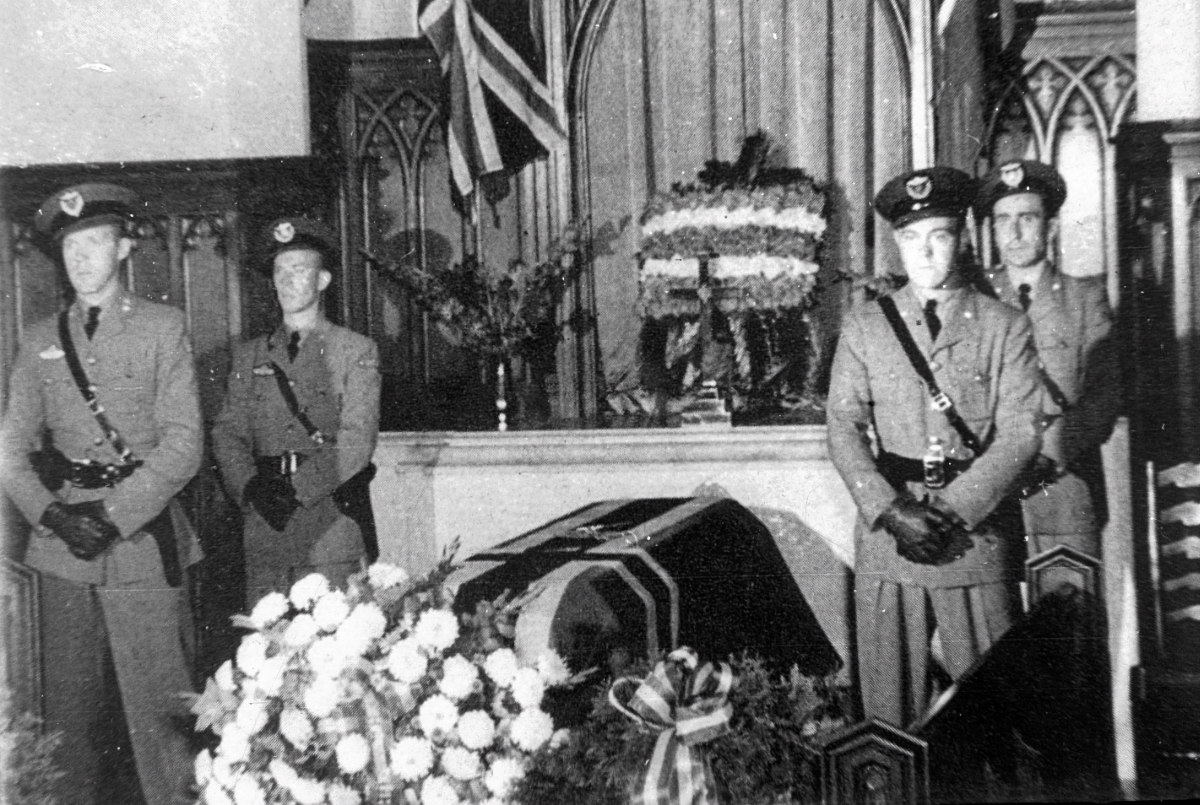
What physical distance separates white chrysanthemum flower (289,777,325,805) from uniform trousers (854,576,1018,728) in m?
1.49

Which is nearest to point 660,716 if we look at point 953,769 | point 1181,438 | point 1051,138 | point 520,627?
point 520,627

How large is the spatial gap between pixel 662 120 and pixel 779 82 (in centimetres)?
34

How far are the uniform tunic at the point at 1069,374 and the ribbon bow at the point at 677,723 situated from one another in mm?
974

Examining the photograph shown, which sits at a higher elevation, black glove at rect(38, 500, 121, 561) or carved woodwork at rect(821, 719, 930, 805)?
black glove at rect(38, 500, 121, 561)

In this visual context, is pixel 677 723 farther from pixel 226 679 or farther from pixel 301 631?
pixel 226 679

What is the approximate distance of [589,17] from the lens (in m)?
2.98

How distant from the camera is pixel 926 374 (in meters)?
2.85

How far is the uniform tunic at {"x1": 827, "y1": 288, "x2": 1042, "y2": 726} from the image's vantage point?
283 cm

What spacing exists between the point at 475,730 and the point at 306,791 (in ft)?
1.51

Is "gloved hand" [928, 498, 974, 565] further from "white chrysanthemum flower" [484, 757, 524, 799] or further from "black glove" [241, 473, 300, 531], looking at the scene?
"black glove" [241, 473, 300, 531]

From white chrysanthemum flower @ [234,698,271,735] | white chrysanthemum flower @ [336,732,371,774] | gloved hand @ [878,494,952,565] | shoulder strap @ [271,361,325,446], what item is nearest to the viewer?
white chrysanthemum flower @ [336,732,371,774]

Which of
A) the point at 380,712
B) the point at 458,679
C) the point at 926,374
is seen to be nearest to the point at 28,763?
the point at 380,712

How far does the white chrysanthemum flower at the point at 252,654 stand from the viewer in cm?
278

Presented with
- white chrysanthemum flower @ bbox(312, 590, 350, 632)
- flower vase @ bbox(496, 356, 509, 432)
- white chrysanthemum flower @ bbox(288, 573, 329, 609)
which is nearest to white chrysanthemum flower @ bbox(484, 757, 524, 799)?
white chrysanthemum flower @ bbox(312, 590, 350, 632)
